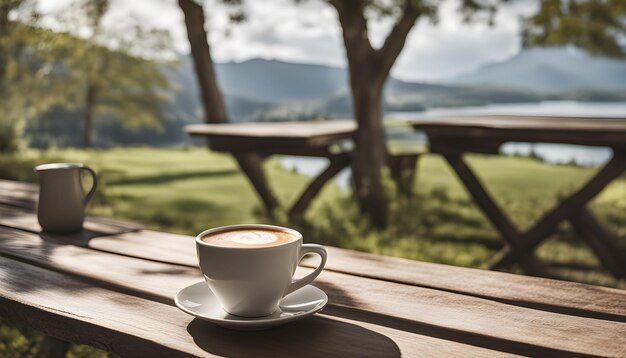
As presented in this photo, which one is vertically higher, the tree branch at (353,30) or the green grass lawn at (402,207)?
the tree branch at (353,30)

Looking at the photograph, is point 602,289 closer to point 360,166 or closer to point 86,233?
point 86,233

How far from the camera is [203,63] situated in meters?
6.11

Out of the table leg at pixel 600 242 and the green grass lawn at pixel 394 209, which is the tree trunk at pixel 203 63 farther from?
the table leg at pixel 600 242

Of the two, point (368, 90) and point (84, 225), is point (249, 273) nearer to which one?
point (84, 225)

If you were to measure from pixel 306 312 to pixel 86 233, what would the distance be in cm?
98

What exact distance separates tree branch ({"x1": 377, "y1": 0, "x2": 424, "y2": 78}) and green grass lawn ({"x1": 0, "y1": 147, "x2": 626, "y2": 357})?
4.79ft

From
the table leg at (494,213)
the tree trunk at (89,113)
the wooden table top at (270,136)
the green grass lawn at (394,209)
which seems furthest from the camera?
the tree trunk at (89,113)

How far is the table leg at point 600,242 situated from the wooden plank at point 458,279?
292 centimetres

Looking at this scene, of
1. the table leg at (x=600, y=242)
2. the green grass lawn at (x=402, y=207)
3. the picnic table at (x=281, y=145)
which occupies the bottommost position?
the green grass lawn at (x=402, y=207)

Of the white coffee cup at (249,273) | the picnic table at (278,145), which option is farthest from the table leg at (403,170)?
the white coffee cup at (249,273)

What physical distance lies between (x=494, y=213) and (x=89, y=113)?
21.9 m

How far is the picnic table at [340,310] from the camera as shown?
0.91 meters

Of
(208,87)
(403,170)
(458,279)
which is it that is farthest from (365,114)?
(458,279)

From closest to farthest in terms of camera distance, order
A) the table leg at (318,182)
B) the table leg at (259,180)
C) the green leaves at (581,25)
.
Result: the table leg at (318,182) → the table leg at (259,180) → the green leaves at (581,25)
